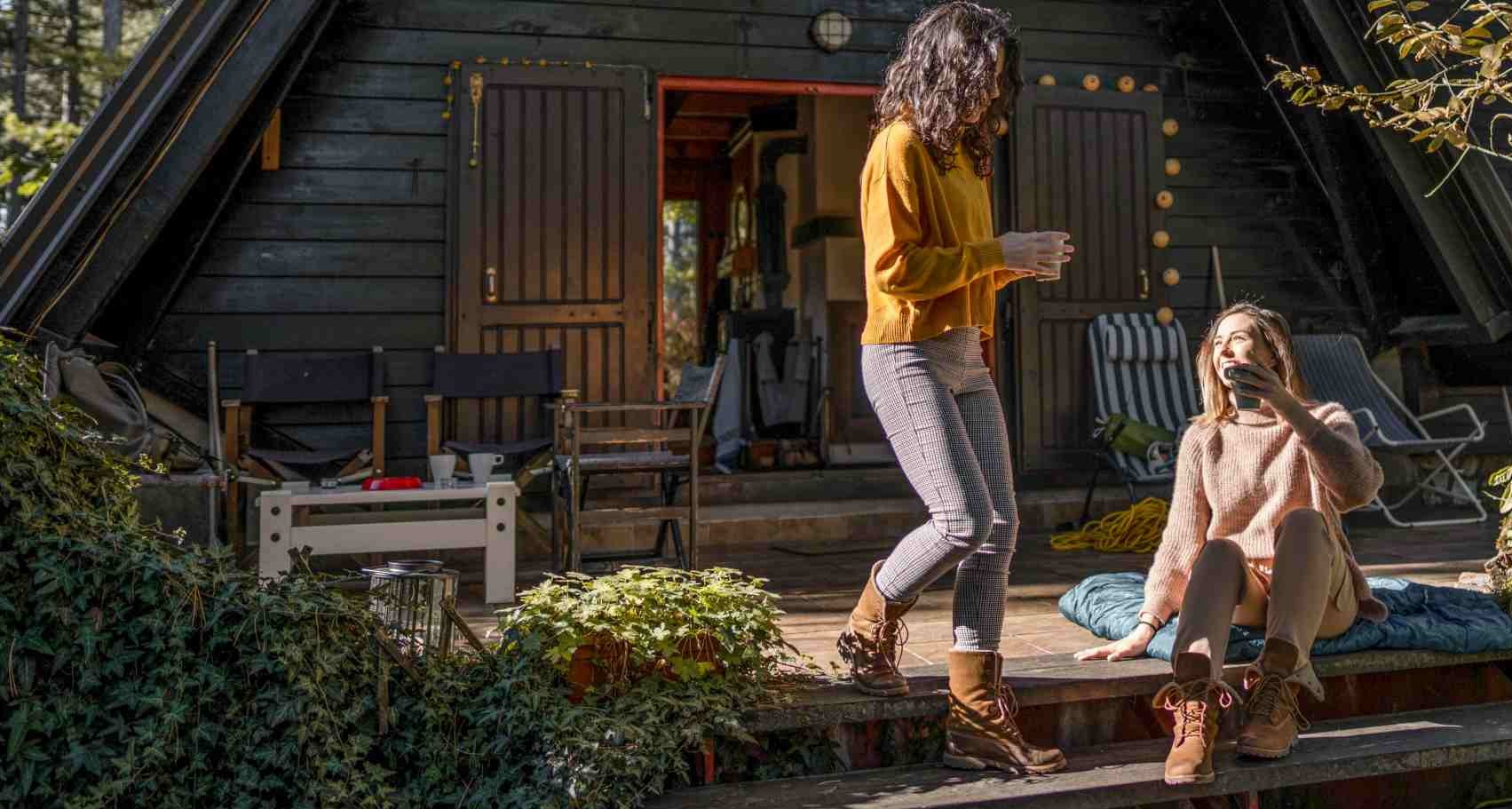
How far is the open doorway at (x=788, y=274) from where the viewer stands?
8047 millimetres

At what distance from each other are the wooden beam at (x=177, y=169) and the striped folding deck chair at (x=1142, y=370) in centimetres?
416

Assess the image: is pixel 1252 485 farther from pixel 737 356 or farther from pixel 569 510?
pixel 737 356

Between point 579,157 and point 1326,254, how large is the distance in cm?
430

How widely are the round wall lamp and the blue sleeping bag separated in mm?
3510

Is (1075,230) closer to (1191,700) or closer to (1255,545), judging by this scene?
(1255,545)

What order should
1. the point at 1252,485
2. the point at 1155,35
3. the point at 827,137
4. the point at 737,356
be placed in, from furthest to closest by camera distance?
the point at 827,137
the point at 737,356
the point at 1155,35
the point at 1252,485

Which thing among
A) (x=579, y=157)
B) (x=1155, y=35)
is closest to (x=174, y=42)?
(x=579, y=157)

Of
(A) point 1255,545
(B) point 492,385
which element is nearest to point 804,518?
(B) point 492,385

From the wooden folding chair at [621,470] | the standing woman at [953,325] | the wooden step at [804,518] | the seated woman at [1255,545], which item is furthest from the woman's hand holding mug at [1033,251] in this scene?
the wooden step at [804,518]

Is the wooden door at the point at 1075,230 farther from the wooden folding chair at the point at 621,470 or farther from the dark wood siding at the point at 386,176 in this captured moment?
the wooden folding chair at the point at 621,470

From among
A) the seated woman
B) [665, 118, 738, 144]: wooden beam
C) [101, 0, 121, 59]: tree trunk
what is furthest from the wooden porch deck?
[101, 0, 121, 59]: tree trunk

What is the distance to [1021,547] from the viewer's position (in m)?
5.34

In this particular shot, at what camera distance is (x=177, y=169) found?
4.71 m

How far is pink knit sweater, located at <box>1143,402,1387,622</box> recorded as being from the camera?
268cm
